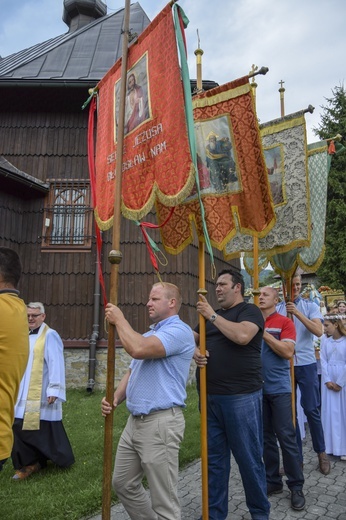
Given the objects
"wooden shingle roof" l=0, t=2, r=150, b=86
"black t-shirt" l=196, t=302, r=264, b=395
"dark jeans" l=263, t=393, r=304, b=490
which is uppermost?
"wooden shingle roof" l=0, t=2, r=150, b=86

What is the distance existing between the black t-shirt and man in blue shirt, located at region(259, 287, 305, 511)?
0.79 m

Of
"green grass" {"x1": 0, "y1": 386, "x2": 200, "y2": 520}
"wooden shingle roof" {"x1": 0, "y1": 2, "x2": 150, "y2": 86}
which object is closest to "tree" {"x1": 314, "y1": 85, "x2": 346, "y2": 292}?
"wooden shingle roof" {"x1": 0, "y1": 2, "x2": 150, "y2": 86}

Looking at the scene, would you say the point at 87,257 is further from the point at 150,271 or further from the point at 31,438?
the point at 31,438

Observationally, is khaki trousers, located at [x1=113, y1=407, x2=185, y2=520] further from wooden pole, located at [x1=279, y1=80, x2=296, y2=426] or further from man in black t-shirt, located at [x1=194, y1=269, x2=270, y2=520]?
wooden pole, located at [x1=279, y1=80, x2=296, y2=426]

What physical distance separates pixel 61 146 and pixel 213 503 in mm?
9824

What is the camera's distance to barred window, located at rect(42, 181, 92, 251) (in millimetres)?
10953

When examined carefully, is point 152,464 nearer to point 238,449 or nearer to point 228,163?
point 238,449

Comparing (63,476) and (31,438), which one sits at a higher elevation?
(31,438)

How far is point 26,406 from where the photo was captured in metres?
5.13

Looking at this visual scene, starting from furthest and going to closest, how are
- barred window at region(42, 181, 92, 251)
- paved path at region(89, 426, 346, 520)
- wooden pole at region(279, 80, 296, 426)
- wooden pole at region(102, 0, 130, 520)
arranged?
barred window at region(42, 181, 92, 251)
wooden pole at region(279, 80, 296, 426)
paved path at region(89, 426, 346, 520)
wooden pole at region(102, 0, 130, 520)

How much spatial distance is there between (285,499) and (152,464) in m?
2.02

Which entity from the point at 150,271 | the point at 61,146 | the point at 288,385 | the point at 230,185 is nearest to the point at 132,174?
Answer: the point at 230,185

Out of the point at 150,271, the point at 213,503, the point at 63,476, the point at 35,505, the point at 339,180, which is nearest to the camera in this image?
the point at 213,503

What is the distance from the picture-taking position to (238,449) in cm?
346
